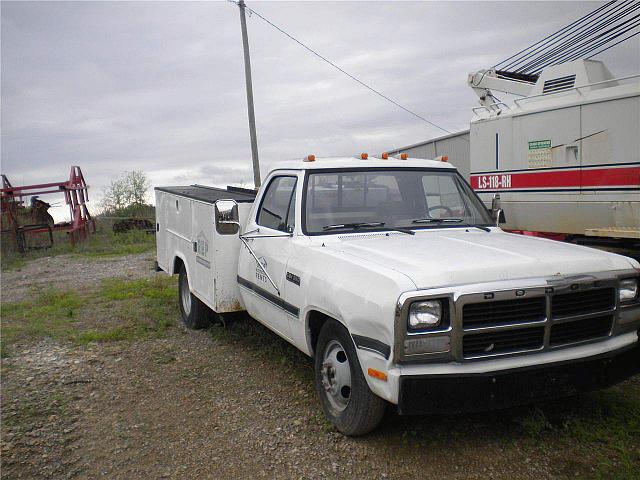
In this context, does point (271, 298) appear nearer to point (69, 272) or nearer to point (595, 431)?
point (595, 431)

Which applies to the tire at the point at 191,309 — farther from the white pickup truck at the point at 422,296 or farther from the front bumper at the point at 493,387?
the front bumper at the point at 493,387

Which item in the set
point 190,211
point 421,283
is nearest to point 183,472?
point 421,283

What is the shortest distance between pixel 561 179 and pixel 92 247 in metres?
13.1

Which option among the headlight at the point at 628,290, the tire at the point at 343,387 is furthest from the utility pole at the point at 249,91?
the headlight at the point at 628,290

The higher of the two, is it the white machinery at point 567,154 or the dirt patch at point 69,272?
the white machinery at point 567,154

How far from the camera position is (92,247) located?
16.8 meters

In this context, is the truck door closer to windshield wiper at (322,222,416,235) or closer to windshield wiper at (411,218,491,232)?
windshield wiper at (322,222,416,235)

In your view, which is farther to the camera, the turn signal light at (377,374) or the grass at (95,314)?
the grass at (95,314)

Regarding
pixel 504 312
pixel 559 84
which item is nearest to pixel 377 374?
pixel 504 312

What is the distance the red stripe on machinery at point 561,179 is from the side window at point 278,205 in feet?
15.2

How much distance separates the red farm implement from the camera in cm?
1648

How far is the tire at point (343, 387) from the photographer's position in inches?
144

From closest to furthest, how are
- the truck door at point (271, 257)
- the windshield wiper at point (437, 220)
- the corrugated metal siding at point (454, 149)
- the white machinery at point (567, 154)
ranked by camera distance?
the truck door at point (271, 257) → the windshield wiper at point (437, 220) → the white machinery at point (567, 154) → the corrugated metal siding at point (454, 149)

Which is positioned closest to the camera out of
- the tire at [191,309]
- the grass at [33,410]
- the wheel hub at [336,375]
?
the wheel hub at [336,375]
